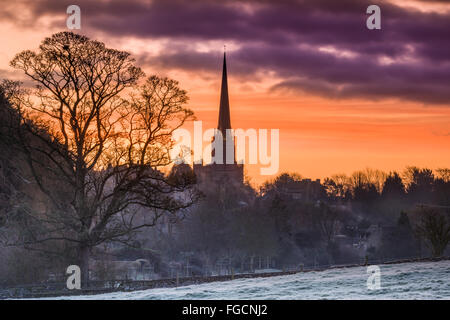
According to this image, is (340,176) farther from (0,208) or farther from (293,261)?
(0,208)

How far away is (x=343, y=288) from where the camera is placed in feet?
88.8

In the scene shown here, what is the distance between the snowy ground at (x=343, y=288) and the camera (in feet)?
79.2

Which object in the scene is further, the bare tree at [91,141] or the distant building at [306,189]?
the distant building at [306,189]

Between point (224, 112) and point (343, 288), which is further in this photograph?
point (224, 112)

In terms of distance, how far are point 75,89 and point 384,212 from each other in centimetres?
11368

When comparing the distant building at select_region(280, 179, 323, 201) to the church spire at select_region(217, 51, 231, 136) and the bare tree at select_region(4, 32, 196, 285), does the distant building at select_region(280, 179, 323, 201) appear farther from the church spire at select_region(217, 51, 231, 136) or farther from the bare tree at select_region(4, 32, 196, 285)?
the bare tree at select_region(4, 32, 196, 285)

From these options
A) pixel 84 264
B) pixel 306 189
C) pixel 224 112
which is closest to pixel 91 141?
pixel 84 264

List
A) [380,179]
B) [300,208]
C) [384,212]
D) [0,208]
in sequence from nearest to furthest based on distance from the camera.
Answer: [0,208] → [300,208] → [384,212] → [380,179]

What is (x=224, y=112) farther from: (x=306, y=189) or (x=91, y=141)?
(x=91, y=141)

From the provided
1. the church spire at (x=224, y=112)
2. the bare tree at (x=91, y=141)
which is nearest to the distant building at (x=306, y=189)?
the church spire at (x=224, y=112)

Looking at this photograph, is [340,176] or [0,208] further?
[340,176]

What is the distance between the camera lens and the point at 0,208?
37531 millimetres

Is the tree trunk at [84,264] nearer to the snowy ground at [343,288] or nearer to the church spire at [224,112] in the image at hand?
the snowy ground at [343,288]
